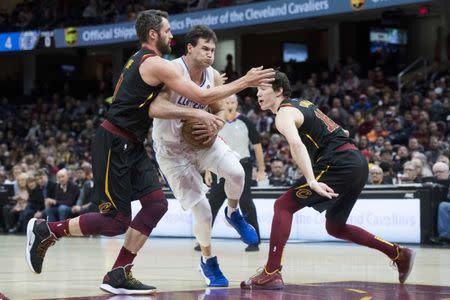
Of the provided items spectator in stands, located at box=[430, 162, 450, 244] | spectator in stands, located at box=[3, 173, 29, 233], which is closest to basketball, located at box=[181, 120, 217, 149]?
spectator in stands, located at box=[430, 162, 450, 244]

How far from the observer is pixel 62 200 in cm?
1839

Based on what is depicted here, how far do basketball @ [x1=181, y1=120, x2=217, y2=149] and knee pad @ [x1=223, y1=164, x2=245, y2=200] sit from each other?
33 centimetres

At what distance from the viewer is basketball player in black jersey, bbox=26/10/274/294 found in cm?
710

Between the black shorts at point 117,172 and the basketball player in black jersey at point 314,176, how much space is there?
1157 mm

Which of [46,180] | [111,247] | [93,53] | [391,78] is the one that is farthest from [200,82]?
[93,53]

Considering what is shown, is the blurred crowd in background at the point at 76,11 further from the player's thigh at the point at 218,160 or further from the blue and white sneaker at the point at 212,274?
the blue and white sneaker at the point at 212,274

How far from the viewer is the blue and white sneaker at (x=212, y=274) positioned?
25.5ft

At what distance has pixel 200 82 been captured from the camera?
7.72m

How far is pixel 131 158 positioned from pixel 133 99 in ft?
1.52

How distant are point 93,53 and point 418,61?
16.4 meters

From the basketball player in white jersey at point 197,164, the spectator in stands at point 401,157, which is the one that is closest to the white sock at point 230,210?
the basketball player in white jersey at point 197,164

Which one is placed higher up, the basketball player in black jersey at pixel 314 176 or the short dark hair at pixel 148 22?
the short dark hair at pixel 148 22

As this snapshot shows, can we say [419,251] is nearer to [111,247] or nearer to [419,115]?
[111,247]

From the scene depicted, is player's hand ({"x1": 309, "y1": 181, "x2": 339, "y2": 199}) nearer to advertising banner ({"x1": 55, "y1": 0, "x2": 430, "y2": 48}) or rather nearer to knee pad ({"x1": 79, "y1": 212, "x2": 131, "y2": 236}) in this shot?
knee pad ({"x1": 79, "y1": 212, "x2": 131, "y2": 236})
